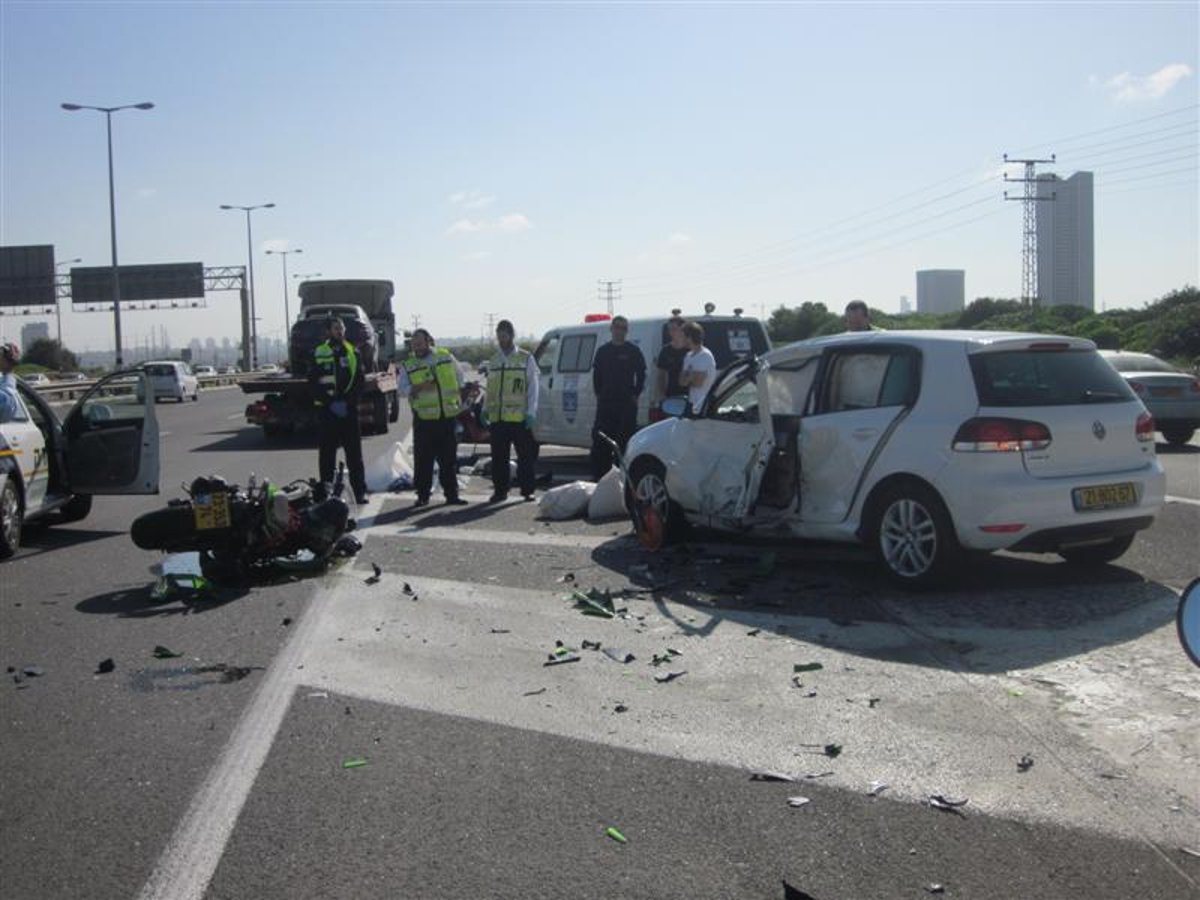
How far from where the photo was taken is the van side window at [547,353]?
17.2 m

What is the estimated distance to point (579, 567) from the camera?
30.5 ft

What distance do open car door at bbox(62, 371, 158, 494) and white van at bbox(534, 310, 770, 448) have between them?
5.37 m

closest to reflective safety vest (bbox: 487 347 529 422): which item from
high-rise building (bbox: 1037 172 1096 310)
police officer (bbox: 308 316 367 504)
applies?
police officer (bbox: 308 316 367 504)

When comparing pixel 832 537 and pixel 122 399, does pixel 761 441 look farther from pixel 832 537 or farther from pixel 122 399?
pixel 122 399

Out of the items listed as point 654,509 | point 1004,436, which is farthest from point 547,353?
point 1004,436

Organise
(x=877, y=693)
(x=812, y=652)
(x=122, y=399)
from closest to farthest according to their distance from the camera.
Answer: (x=877, y=693) < (x=812, y=652) < (x=122, y=399)

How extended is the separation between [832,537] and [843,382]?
1.08 metres

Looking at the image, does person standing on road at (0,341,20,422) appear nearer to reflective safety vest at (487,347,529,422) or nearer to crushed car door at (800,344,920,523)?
reflective safety vest at (487,347,529,422)

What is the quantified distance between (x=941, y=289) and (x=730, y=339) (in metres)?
89.7

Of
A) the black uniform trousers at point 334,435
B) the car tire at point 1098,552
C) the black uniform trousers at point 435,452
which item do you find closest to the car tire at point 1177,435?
the car tire at point 1098,552

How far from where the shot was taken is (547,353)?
57.0 ft

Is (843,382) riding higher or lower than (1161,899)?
higher

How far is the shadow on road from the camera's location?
659cm

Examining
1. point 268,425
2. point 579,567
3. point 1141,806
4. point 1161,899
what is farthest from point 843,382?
point 268,425
